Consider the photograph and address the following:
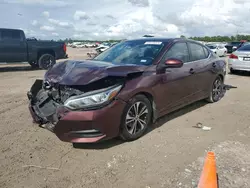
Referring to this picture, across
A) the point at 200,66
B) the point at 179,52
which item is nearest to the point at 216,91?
the point at 200,66

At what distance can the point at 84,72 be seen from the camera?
3.63 meters

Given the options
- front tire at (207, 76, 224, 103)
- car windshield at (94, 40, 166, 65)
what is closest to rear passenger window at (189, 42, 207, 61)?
front tire at (207, 76, 224, 103)

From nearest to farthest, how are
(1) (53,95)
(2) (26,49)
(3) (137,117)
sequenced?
(1) (53,95)
(3) (137,117)
(2) (26,49)

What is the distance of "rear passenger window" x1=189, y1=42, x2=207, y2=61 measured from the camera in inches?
209

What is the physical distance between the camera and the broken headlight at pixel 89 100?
333cm

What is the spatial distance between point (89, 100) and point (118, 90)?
17.6 inches

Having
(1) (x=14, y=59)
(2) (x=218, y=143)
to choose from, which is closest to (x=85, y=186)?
(2) (x=218, y=143)

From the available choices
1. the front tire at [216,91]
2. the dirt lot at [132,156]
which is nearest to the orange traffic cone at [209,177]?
the dirt lot at [132,156]

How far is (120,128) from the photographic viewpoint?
3668 mm

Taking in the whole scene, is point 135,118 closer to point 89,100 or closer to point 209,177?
point 89,100

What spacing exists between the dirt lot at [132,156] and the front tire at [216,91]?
3.62 ft

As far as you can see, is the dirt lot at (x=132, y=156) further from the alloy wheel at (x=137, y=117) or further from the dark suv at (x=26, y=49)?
the dark suv at (x=26, y=49)

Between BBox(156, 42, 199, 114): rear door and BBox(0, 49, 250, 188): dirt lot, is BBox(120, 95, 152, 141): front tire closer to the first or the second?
BBox(0, 49, 250, 188): dirt lot

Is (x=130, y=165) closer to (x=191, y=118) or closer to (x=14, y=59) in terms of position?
(x=191, y=118)
